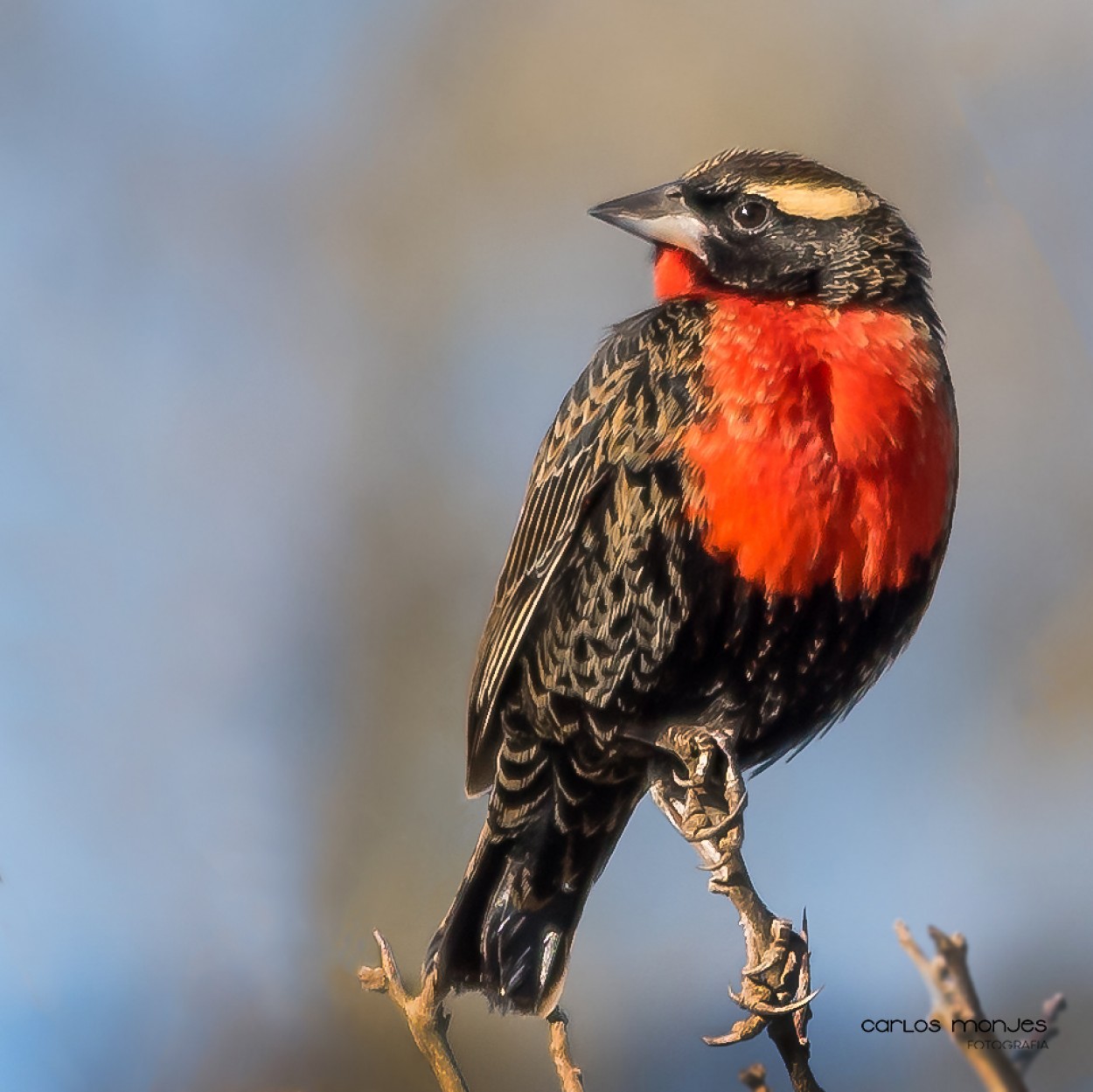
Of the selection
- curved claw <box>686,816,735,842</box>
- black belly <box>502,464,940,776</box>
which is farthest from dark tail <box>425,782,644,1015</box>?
curved claw <box>686,816,735,842</box>

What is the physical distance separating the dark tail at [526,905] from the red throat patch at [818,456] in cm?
45

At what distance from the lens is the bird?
160cm

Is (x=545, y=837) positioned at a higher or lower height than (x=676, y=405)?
lower

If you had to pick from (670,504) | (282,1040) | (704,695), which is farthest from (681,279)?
(282,1040)

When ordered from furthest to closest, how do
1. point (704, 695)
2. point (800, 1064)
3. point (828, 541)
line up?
point (704, 695)
point (828, 541)
point (800, 1064)

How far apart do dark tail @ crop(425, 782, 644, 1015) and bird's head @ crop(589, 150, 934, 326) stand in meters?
0.63

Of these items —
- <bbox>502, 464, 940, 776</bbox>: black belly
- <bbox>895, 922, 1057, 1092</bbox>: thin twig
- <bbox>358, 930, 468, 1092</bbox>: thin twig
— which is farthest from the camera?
<bbox>502, 464, 940, 776</bbox>: black belly

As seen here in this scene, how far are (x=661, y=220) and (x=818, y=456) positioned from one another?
409 millimetres

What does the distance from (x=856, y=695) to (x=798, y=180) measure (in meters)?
0.61

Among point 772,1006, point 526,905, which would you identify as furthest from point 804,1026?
point 526,905

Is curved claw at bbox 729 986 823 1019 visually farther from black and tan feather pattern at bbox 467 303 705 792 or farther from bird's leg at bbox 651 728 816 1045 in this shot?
black and tan feather pattern at bbox 467 303 705 792

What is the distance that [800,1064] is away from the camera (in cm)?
133

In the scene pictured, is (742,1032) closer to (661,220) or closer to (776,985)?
(776,985)

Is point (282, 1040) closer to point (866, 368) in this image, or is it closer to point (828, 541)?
point (828, 541)
